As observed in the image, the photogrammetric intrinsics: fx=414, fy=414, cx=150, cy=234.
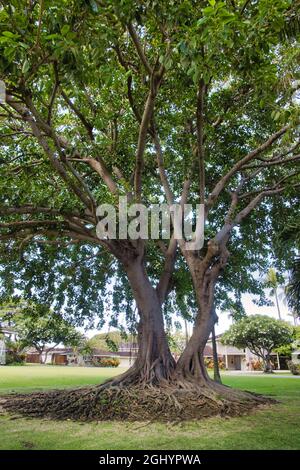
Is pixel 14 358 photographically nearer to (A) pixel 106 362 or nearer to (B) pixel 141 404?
(A) pixel 106 362

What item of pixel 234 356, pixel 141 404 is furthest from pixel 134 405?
pixel 234 356

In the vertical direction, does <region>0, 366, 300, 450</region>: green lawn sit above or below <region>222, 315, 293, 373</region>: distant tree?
below

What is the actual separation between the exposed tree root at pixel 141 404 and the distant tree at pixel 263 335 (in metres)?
25.4

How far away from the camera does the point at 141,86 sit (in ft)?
29.3

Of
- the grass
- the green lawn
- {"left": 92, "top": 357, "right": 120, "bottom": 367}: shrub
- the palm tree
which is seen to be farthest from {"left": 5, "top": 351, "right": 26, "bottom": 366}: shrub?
the palm tree

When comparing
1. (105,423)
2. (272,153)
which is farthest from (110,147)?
(105,423)

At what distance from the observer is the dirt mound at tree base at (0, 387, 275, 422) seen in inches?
286

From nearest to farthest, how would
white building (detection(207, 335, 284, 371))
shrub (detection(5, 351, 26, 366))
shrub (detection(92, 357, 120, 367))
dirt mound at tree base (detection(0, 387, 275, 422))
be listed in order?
dirt mound at tree base (detection(0, 387, 275, 422)) → shrub (detection(5, 351, 26, 366)) → shrub (detection(92, 357, 120, 367)) → white building (detection(207, 335, 284, 371))

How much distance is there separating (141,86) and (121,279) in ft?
22.8

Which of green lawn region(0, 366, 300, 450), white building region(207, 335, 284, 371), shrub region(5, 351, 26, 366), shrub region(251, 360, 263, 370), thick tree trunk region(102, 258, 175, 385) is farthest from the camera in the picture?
white building region(207, 335, 284, 371)

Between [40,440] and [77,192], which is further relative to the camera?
[77,192]

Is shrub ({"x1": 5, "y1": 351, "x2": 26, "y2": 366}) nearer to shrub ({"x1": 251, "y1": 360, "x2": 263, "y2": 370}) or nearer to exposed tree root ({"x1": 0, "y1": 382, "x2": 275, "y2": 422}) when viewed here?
shrub ({"x1": 251, "y1": 360, "x2": 263, "y2": 370})

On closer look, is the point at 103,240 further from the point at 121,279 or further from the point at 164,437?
the point at 121,279

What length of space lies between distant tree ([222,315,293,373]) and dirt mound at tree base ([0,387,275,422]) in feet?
83.9
